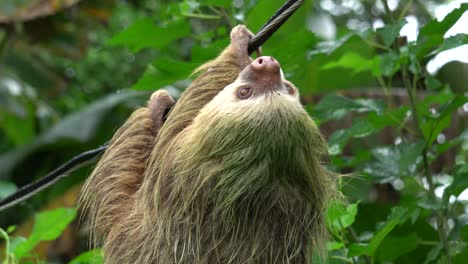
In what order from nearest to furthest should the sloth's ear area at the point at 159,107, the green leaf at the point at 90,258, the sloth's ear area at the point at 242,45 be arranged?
1. the sloth's ear area at the point at 242,45
2. the green leaf at the point at 90,258
3. the sloth's ear area at the point at 159,107

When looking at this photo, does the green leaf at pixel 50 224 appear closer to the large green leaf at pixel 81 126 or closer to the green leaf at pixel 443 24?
the green leaf at pixel 443 24

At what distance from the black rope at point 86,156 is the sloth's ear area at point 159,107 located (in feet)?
1.38

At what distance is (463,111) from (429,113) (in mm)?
3818

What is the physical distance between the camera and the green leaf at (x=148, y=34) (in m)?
4.70

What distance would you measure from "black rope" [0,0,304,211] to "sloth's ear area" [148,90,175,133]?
420 mm

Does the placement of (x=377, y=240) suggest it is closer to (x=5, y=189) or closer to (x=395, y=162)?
(x=395, y=162)

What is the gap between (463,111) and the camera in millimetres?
8250

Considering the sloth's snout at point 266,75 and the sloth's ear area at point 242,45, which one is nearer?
the sloth's snout at point 266,75

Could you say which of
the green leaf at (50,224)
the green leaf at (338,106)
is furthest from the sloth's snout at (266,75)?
the green leaf at (50,224)

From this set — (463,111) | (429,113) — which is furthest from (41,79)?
(429,113)

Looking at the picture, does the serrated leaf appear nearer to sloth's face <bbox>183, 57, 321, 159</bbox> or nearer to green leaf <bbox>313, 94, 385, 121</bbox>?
green leaf <bbox>313, 94, 385, 121</bbox>

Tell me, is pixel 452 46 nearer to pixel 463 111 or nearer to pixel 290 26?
pixel 290 26

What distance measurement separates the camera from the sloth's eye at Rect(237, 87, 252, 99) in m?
3.64

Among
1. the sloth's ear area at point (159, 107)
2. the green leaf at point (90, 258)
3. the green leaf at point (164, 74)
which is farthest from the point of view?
the green leaf at point (164, 74)
